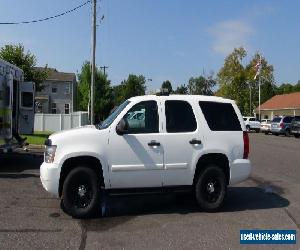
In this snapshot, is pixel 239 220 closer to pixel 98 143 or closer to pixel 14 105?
pixel 98 143

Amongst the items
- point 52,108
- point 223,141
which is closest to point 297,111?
point 52,108

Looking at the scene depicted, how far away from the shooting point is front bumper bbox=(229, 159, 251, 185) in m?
8.99

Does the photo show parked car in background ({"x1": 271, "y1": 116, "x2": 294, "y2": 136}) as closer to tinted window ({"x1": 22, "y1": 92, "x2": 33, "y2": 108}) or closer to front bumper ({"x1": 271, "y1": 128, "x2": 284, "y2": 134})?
front bumper ({"x1": 271, "y1": 128, "x2": 284, "y2": 134})

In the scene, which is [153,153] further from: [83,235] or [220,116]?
[83,235]

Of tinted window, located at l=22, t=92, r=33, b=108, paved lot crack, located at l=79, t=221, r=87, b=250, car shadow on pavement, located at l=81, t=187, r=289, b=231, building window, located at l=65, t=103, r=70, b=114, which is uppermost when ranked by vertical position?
building window, located at l=65, t=103, r=70, b=114

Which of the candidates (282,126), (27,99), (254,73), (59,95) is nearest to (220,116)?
(27,99)

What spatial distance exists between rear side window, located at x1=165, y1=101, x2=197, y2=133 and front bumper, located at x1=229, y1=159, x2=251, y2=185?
40.4 inches

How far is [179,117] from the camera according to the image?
28.9 ft

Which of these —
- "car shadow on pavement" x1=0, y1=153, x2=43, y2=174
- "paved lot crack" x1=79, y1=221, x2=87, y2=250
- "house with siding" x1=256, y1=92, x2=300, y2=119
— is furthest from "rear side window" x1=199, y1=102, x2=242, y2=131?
"house with siding" x1=256, y1=92, x2=300, y2=119

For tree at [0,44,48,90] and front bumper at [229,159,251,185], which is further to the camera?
tree at [0,44,48,90]

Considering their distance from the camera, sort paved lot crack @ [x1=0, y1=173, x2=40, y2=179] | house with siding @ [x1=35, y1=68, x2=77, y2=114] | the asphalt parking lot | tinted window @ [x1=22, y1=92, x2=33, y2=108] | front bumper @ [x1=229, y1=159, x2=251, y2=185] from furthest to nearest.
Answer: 1. house with siding @ [x1=35, y1=68, x2=77, y2=114]
2. tinted window @ [x1=22, y1=92, x2=33, y2=108]
3. paved lot crack @ [x1=0, y1=173, x2=40, y2=179]
4. front bumper @ [x1=229, y1=159, x2=251, y2=185]
5. the asphalt parking lot

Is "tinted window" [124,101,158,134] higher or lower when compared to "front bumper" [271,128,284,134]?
higher

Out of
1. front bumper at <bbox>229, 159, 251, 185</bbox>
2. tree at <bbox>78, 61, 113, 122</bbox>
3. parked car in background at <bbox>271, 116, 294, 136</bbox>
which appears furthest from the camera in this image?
tree at <bbox>78, 61, 113, 122</bbox>

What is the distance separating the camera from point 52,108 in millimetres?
75125
